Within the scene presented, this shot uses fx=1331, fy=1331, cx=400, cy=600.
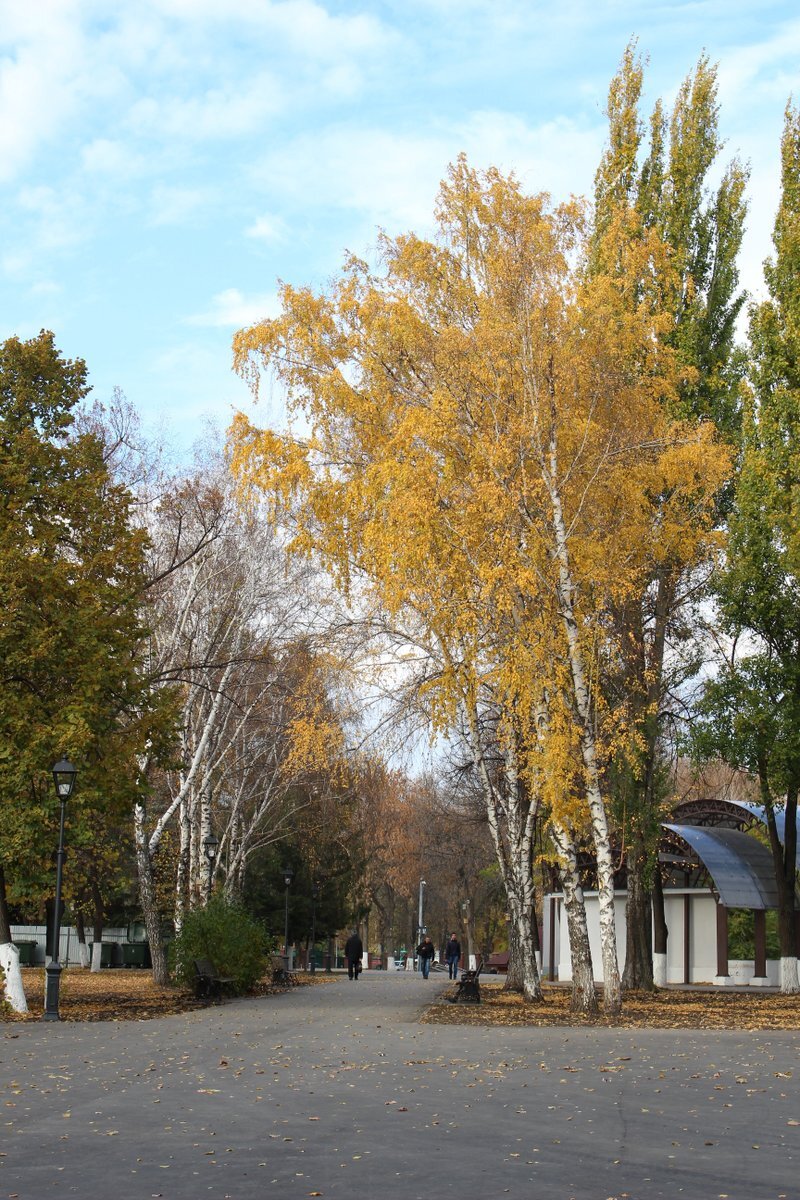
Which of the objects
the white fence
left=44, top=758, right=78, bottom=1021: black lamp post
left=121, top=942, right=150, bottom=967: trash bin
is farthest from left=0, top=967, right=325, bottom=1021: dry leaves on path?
left=121, top=942, right=150, bottom=967: trash bin

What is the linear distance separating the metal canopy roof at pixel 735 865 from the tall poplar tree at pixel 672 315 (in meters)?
7.20

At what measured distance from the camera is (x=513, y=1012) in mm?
23109

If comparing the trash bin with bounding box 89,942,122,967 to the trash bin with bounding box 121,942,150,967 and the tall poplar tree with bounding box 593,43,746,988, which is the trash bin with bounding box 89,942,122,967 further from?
the tall poplar tree with bounding box 593,43,746,988

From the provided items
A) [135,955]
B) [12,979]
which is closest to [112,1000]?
[12,979]

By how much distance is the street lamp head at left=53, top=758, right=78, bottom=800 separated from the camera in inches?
813

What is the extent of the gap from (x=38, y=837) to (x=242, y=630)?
1132 cm

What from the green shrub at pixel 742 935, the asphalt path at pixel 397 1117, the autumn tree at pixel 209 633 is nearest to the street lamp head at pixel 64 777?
the asphalt path at pixel 397 1117

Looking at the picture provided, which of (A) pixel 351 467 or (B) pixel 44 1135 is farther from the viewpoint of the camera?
(A) pixel 351 467

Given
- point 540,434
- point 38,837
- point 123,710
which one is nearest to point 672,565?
point 540,434

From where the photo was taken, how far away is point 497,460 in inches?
837

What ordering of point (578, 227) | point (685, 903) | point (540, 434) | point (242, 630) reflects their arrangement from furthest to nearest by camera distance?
1. point (685, 903)
2. point (242, 630)
3. point (578, 227)
4. point (540, 434)

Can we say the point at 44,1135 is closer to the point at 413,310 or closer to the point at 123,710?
the point at 123,710

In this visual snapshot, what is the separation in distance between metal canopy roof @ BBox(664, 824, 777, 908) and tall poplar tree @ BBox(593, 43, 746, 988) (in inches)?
283

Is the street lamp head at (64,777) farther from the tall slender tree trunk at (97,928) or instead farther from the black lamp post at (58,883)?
the tall slender tree trunk at (97,928)
